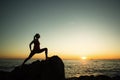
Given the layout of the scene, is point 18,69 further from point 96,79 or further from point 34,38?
point 96,79

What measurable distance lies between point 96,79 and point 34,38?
51.2 feet

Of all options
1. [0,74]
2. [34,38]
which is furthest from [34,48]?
[0,74]

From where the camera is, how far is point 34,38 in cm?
1190

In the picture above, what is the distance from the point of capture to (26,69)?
39.4ft

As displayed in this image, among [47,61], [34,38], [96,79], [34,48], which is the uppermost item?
[34,38]

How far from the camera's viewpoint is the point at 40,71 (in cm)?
1177

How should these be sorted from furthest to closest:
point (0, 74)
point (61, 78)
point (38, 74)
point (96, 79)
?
1. point (96, 79)
2. point (0, 74)
3. point (61, 78)
4. point (38, 74)

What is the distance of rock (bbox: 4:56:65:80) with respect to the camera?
38.4ft

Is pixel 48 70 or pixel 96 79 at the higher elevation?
pixel 48 70

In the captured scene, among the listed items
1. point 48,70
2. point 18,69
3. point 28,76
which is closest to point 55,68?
point 48,70

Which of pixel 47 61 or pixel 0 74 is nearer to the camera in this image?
pixel 47 61

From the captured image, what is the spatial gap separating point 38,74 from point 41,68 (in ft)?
1.54

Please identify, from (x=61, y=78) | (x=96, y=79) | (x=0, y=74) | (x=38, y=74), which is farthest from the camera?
(x=96, y=79)

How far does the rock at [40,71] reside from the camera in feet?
38.4
